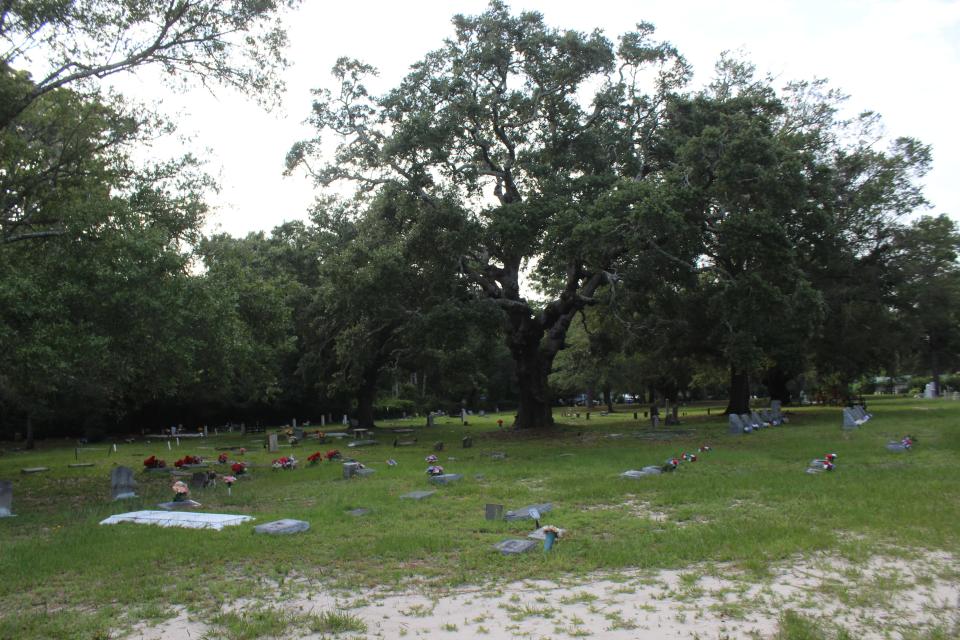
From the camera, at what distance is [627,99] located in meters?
24.9

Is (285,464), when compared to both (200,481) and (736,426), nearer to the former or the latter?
(200,481)

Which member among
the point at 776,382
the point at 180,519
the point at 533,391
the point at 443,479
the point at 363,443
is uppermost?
the point at 533,391

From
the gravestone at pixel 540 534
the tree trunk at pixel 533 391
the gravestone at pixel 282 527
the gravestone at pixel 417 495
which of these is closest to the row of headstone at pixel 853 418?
the tree trunk at pixel 533 391

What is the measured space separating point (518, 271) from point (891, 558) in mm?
20809

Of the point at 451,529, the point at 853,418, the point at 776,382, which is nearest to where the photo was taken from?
the point at 451,529

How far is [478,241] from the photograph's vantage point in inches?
907

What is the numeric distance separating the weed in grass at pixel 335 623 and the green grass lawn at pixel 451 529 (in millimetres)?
900

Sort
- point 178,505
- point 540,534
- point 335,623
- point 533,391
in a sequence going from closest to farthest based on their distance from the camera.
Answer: point 335,623, point 540,534, point 178,505, point 533,391

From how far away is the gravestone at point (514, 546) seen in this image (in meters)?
7.27

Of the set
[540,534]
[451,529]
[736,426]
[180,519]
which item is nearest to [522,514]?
[451,529]

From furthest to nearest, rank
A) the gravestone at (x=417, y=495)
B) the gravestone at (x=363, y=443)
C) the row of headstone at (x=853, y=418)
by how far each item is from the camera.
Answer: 1. the gravestone at (x=363, y=443)
2. the row of headstone at (x=853, y=418)
3. the gravestone at (x=417, y=495)

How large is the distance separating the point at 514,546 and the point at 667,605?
2223 millimetres

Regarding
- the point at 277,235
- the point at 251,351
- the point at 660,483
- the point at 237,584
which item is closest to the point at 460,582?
the point at 237,584

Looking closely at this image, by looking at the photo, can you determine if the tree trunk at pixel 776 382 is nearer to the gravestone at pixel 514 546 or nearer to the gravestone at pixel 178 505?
the gravestone at pixel 178 505
